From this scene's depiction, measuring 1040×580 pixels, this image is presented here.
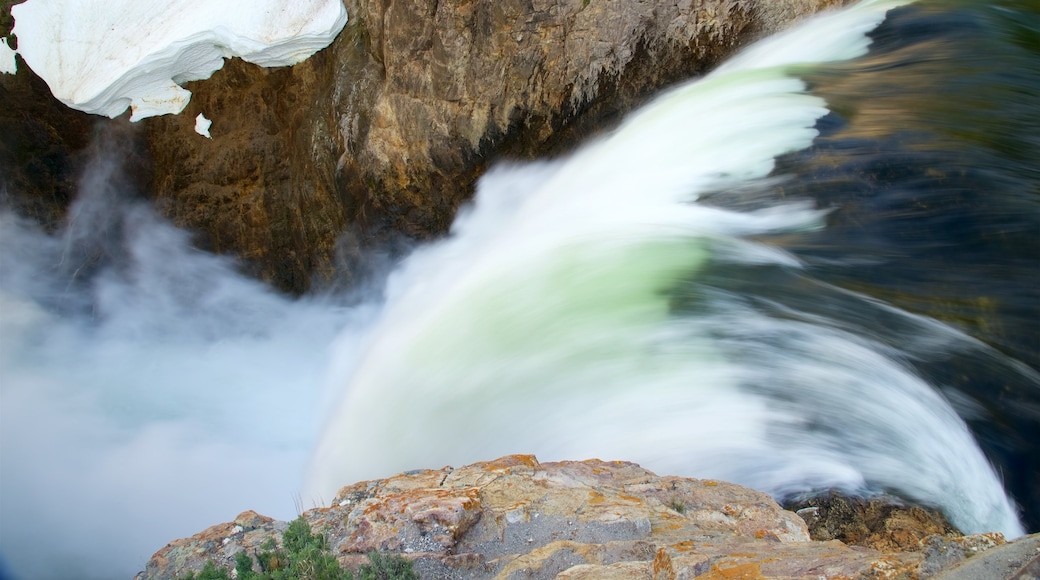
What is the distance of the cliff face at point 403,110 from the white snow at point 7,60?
1205 millimetres

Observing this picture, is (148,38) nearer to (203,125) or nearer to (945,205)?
(203,125)

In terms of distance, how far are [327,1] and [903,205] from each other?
5053mm

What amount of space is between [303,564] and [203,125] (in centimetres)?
641

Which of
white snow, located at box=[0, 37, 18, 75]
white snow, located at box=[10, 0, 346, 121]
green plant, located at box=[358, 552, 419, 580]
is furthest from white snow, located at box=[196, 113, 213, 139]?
green plant, located at box=[358, 552, 419, 580]

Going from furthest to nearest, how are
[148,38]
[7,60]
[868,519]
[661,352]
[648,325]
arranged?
[7,60] < [148,38] < [648,325] < [661,352] < [868,519]

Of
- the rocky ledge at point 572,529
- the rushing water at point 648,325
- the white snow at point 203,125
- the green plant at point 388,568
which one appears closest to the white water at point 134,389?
the rushing water at point 648,325

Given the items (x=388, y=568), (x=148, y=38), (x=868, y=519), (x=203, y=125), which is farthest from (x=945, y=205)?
(x=203, y=125)

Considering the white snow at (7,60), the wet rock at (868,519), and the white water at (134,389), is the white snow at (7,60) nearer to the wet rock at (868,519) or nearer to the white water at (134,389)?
the white water at (134,389)

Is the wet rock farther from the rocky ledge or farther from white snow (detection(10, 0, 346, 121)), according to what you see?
white snow (detection(10, 0, 346, 121))

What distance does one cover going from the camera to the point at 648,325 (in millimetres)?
4242

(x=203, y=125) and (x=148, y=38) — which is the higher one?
(x=148, y=38)

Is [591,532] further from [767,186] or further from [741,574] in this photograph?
[767,186]

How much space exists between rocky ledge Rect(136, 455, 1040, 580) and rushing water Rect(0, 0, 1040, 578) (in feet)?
1.30

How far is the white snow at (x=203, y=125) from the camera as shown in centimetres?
801
